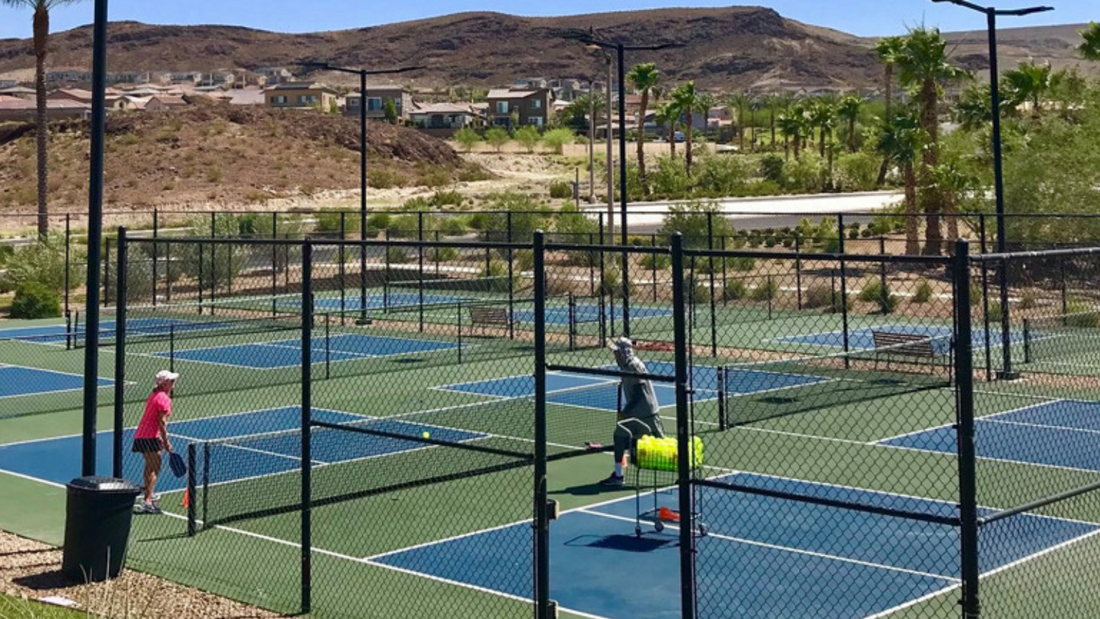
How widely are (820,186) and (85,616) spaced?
291 feet

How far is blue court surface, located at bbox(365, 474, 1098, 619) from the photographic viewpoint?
13102 millimetres

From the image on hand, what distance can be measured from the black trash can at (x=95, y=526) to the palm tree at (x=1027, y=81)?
41166 mm

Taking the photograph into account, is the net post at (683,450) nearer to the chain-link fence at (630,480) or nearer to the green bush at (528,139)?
the chain-link fence at (630,480)

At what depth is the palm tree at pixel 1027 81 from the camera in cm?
4966

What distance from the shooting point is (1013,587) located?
13.1m

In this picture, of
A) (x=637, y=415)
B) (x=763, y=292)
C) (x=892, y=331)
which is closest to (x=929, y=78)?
(x=763, y=292)

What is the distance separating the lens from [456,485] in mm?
18328

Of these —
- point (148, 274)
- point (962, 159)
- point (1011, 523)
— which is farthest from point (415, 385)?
point (962, 159)

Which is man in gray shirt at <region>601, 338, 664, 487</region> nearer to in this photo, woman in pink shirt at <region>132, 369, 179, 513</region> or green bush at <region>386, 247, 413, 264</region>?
woman in pink shirt at <region>132, 369, 179, 513</region>

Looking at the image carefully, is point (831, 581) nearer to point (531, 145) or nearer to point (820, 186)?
point (820, 186)

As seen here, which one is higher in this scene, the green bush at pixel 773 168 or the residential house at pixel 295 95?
the residential house at pixel 295 95

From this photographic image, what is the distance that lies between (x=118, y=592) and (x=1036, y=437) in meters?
13.6

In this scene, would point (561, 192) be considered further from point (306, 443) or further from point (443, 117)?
point (443, 117)

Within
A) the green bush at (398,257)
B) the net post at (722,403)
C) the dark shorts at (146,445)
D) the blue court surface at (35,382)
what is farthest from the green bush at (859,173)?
the dark shorts at (146,445)
